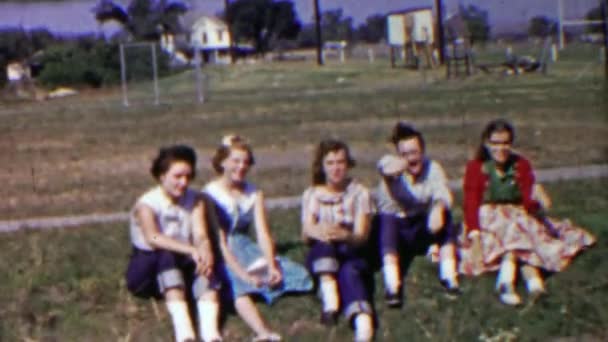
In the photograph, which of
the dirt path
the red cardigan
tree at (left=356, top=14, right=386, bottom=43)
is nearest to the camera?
the red cardigan

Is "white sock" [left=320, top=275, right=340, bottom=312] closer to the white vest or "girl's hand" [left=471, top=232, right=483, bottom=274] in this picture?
the white vest

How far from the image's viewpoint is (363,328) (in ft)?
19.5

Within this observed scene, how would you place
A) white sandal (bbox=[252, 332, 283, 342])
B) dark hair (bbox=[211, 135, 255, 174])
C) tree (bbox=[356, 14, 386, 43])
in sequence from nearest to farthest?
1. white sandal (bbox=[252, 332, 283, 342])
2. dark hair (bbox=[211, 135, 255, 174])
3. tree (bbox=[356, 14, 386, 43])

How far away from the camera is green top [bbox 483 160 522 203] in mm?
6840

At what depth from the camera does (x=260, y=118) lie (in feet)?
69.3

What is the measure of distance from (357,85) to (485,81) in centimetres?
484

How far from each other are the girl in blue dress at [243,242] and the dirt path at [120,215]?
8.54ft

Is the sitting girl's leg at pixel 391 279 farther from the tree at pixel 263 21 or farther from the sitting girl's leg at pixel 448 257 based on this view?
the tree at pixel 263 21

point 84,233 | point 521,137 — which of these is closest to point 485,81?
point 521,137

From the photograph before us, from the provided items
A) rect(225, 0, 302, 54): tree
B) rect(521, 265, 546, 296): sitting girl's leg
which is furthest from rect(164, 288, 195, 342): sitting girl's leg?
rect(225, 0, 302, 54): tree

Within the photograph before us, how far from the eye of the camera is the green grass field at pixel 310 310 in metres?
6.13

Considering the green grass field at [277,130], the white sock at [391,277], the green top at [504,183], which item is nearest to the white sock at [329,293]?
the white sock at [391,277]

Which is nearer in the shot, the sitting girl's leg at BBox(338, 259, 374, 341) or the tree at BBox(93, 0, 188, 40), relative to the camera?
the sitting girl's leg at BBox(338, 259, 374, 341)

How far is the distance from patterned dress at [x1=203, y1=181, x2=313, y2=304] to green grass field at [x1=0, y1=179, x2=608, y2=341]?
9 centimetres
